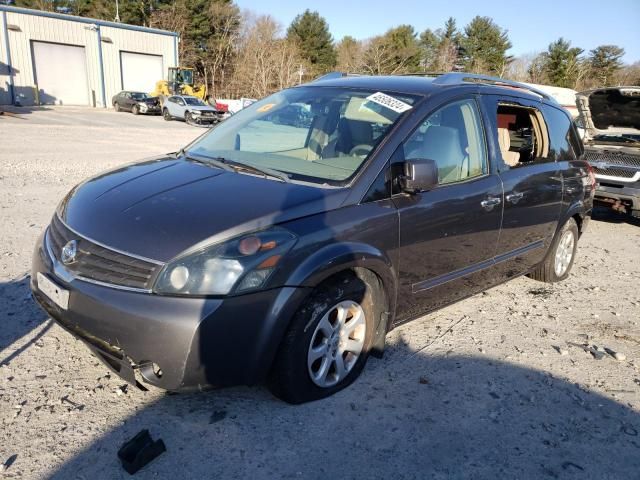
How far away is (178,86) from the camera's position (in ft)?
114

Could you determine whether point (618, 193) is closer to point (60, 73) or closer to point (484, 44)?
point (60, 73)

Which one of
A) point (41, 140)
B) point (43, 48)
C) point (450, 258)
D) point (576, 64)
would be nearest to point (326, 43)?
point (576, 64)

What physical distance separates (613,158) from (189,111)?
2402 centimetres

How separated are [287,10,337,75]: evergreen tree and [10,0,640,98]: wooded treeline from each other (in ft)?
0.38

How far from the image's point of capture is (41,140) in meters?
14.8

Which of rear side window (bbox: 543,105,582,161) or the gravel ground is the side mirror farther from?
rear side window (bbox: 543,105,582,161)

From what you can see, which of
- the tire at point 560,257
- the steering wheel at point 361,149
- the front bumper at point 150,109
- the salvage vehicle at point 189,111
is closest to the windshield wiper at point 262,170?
the steering wheel at point 361,149

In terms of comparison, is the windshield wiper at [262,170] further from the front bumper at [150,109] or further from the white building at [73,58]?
the white building at [73,58]

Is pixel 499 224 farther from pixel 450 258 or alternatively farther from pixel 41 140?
pixel 41 140

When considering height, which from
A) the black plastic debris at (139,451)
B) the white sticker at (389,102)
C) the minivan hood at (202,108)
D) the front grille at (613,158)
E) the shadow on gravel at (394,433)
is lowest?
the shadow on gravel at (394,433)

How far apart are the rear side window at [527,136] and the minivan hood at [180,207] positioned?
2.32m

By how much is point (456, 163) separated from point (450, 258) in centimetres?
69

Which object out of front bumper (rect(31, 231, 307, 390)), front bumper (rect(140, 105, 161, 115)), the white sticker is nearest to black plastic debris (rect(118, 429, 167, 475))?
front bumper (rect(31, 231, 307, 390))

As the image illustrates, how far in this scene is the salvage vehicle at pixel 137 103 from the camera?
104 feet
